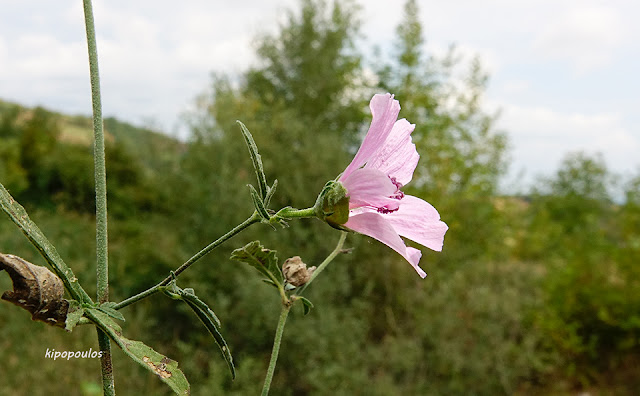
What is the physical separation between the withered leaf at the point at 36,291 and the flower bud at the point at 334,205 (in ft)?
0.47

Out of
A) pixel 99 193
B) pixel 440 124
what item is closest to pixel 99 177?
pixel 99 193

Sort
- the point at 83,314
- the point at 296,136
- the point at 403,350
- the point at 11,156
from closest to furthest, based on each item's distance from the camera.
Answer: the point at 83,314
the point at 403,350
the point at 296,136
the point at 11,156

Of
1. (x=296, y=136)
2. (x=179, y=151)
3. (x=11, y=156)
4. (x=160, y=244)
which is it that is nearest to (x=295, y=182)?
(x=296, y=136)

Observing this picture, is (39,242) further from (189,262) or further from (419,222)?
(419,222)

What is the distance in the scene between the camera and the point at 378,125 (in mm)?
342

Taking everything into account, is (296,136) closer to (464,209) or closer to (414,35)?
(414,35)

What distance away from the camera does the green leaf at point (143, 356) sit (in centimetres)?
27

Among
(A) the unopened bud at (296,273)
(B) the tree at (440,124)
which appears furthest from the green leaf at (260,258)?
(B) the tree at (440,124)

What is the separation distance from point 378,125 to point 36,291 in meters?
Answer: 0.21

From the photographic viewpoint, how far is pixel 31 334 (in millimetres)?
3842

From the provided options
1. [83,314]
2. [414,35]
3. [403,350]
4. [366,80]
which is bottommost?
[403,350]

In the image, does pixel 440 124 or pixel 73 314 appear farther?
pixel 440 124

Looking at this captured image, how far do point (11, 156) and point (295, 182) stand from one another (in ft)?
15.4

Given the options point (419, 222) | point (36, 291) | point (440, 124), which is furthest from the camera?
point (440, 124)
